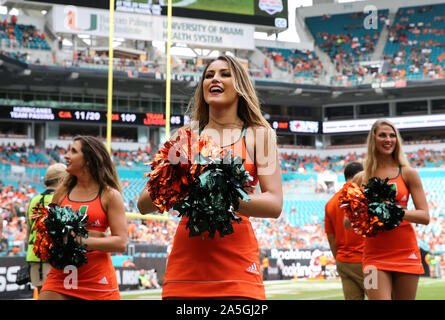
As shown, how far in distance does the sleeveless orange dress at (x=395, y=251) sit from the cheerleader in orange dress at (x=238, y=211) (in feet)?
6.23

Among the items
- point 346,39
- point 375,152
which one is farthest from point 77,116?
point 375,152

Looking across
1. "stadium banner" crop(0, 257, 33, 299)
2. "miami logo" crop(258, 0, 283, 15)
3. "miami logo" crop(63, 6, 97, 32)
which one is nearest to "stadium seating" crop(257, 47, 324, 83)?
"miami logo" crop(258, 0, 283, 15)

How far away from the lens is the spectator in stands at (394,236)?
3.83 metres

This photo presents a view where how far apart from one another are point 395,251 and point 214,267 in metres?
2.10

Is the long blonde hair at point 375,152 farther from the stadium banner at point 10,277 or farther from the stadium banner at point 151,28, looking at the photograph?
the stadium banner at point 151,28

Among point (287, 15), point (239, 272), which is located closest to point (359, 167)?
point (239, 272)

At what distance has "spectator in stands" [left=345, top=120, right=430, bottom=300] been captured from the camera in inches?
151

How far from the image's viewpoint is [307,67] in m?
32.5

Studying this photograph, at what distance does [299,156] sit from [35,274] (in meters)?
26.9

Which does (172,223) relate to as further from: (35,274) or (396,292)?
(396,292)

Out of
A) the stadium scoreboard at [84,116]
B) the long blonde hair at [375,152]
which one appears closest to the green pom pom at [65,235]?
the long blonde hair at [375,152]

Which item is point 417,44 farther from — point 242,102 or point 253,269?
point 253,269

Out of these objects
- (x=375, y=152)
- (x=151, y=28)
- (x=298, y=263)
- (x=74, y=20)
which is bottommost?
(x=298, y=263)

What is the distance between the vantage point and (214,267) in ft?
6.89
